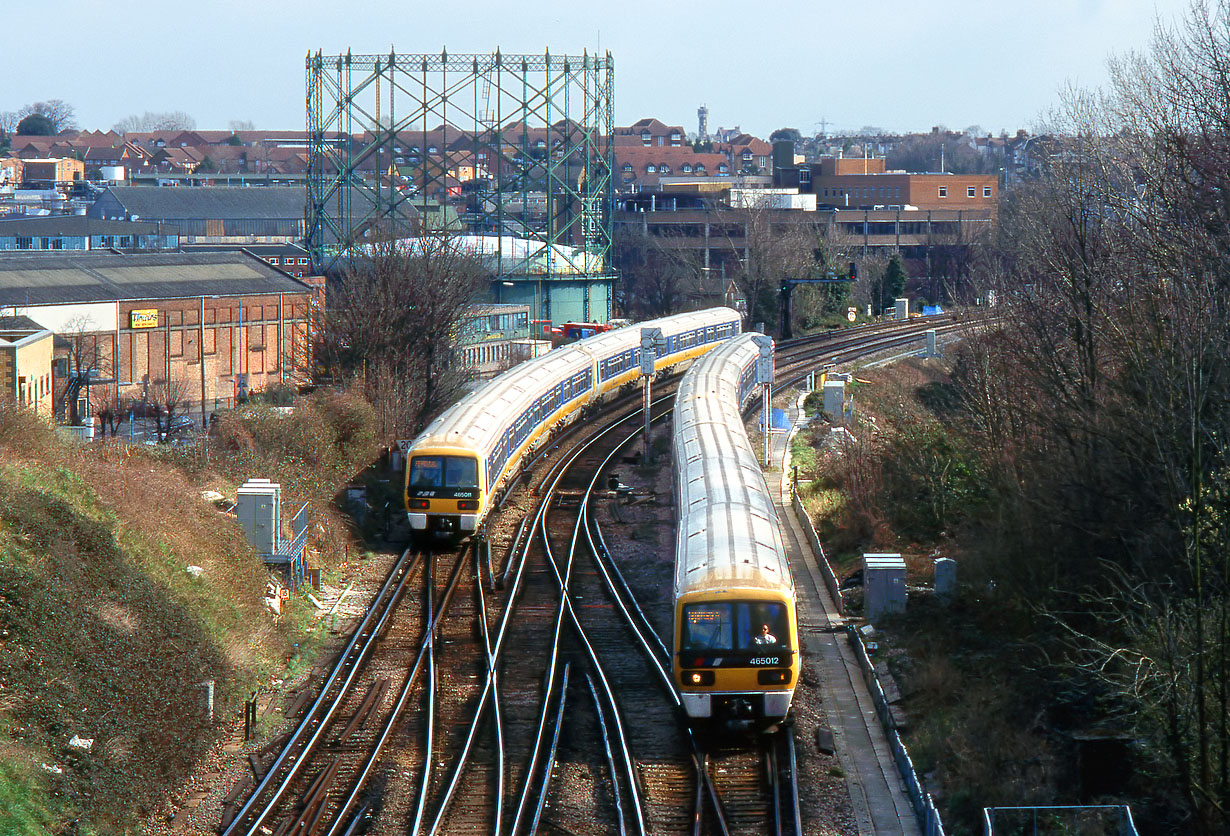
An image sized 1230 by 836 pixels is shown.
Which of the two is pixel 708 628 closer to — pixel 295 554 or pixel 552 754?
pixel 552 754

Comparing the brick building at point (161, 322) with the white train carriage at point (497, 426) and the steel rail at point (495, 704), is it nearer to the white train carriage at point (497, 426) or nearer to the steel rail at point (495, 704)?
the white train carriage at point (497, 426)

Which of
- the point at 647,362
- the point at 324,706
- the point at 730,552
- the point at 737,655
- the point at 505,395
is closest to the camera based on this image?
the point at 737,655

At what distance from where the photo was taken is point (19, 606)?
1440 centimetres

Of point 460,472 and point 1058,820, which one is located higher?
point 460,472

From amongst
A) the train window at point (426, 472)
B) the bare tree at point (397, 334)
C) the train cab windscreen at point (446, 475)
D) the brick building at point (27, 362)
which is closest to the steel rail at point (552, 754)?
the train cab windscreen at point (446, 475)

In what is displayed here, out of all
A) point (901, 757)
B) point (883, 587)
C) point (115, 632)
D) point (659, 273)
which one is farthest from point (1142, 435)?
point (659, 273)

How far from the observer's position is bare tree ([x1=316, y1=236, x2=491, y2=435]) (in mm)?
34812

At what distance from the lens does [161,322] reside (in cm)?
4809

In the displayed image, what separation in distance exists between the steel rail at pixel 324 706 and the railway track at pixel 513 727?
0.09ft

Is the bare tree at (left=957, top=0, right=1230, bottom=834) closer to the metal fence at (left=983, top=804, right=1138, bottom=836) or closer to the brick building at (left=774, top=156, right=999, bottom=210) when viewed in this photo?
the metal fence at (left=983, top=804, right=1138, bottom=836)

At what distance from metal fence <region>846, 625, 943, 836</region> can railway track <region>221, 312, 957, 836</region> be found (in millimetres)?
1173

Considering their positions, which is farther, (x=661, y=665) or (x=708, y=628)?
(x=661, y=665)

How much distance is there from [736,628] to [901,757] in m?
2.22

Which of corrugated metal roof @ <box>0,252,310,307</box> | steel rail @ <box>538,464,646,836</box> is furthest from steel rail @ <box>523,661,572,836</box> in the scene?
corrugated metal roof @ <box>0,252,310,307</box>
